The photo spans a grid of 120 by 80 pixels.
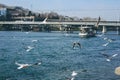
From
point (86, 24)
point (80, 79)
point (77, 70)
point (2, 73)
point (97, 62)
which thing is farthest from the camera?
point (86, 24)

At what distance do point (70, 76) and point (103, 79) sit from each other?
270 cm

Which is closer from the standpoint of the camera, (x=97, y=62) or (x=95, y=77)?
(x=95, y=77)

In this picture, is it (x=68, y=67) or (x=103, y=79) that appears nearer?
(x=103, y=79)

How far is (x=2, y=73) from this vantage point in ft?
120

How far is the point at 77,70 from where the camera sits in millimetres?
39094

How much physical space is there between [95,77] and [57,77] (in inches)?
121

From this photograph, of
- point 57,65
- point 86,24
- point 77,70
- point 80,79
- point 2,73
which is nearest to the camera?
point 80,79

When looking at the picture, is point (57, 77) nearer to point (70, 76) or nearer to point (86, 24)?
point (70, 76)

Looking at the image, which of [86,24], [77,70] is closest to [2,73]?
[77,70]

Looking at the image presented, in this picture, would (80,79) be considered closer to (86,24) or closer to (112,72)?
(112,72)

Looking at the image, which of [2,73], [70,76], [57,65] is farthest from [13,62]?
[70,76]

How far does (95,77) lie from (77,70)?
4.21 meters

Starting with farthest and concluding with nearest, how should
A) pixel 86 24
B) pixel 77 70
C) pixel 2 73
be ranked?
pixel 86 24 → pixel 77 70 → pixel 2 73

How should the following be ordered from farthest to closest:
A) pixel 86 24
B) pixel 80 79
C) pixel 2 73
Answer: pixel 86 24 → pixel 2 73 → pixel 80 79
